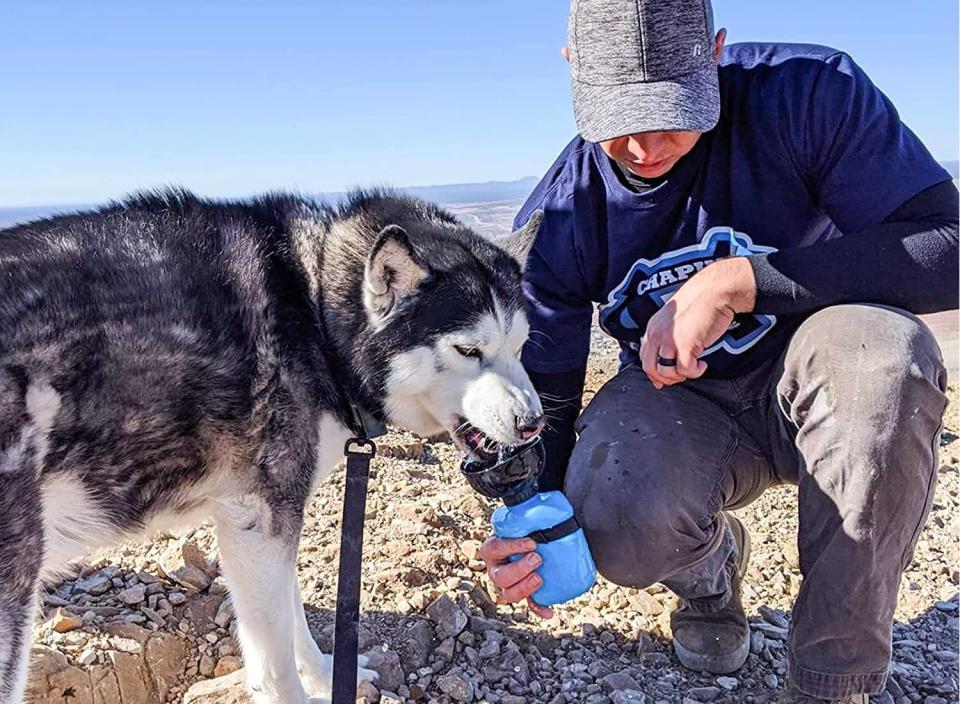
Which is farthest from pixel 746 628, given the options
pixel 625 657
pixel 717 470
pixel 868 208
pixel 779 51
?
pixel 779 51

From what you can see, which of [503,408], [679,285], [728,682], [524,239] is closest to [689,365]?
[679,285]

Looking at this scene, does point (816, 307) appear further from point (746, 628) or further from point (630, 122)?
point (746, 628)

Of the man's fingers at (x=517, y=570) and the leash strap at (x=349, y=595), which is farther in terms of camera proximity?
the man's fingers at (x=517, y=570)

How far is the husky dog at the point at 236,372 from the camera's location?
2.26 meters

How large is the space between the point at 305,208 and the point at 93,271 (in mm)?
886

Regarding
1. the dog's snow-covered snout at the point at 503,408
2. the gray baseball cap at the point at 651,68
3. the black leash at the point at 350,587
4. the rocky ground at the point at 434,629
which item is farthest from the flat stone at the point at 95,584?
the gray baseball cap at the point at 651,68

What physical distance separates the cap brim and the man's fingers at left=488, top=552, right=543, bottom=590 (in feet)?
4.49

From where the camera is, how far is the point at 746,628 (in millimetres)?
3160

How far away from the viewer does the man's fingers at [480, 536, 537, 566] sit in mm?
2707

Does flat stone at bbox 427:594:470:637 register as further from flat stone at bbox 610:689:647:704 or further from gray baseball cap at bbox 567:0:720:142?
gray baseball cap at bbox 567:0:720:142

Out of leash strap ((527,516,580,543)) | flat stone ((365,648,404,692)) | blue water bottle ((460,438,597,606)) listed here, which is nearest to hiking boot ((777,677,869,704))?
blue water bottle ((460,438,597,606))

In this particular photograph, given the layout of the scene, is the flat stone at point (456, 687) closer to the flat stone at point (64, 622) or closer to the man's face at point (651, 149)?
the flat stone at point (64, 622)

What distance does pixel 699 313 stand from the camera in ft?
8.68

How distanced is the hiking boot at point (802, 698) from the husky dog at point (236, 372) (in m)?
1.10
